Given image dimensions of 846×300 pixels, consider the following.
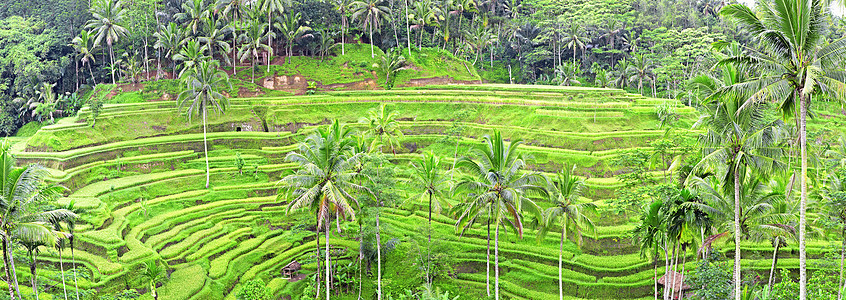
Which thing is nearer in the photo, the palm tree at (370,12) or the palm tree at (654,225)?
the palm tree at (654,225)

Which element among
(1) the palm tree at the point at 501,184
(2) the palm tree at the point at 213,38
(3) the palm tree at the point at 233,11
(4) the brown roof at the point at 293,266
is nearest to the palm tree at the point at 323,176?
(1) the palm tree at the point at 501,184

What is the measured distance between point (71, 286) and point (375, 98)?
87.5 ft

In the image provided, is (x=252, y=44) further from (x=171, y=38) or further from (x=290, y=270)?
(x=290, y=270)

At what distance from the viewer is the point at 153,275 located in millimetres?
21703

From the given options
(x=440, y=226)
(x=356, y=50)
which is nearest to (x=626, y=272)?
(x=440, y=226)

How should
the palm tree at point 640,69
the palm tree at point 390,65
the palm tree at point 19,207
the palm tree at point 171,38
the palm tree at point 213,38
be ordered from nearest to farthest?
1. the palm tree at point 19,207
2. the palm tree at point 171,38
3. the palm tree at point 213,38
4. the palm tree at point 390,65
5. the palm tree at point 640,69

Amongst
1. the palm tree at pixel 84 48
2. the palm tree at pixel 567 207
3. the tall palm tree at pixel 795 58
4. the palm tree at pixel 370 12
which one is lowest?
the palm tree at pixel 567 207

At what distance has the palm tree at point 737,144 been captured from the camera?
49.6 feet

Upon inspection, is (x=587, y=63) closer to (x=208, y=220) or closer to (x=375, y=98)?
(x=375, y=98)

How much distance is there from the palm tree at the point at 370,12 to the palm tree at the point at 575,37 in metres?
20.0

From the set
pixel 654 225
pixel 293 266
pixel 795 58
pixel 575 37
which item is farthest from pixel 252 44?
pixel 795 58

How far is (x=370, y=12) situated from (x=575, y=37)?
22.3 m

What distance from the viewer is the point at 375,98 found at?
45125 millimetres

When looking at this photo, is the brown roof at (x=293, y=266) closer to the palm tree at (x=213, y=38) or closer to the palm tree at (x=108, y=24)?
the palm tree at (x=213, y=38)
